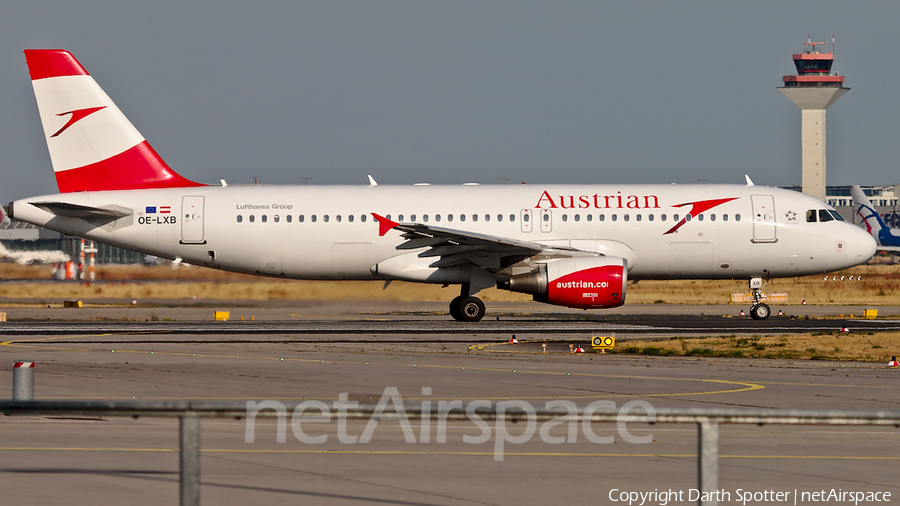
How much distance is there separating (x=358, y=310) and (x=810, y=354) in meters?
16.7

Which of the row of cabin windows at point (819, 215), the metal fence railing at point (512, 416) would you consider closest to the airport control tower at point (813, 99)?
the row of cabin windows at point (819, 215)

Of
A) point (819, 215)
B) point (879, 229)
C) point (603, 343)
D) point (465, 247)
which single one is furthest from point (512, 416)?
point (879, 229)

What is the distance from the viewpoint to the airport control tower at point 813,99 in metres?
183

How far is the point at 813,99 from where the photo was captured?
187875mm

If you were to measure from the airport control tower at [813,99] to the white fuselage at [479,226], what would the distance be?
519ft

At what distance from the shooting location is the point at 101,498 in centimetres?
804

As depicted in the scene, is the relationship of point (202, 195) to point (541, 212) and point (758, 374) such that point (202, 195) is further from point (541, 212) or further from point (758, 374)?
point (758, 374)

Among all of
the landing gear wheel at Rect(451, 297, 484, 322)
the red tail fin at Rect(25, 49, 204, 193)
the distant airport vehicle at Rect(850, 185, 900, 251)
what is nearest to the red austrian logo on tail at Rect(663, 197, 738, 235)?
the landing gear wheel at Rect(451, 297, 484, 322)

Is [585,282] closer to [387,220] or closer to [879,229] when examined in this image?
[387,220]

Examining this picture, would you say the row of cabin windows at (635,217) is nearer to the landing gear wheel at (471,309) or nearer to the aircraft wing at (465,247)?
the aircraft wing at (465,247)

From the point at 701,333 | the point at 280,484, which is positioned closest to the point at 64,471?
the point at 280,484

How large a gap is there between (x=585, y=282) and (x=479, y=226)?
14.6 feet

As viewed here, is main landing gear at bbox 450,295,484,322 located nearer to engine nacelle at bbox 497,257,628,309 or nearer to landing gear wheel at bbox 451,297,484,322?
landing gear wheel at bbox 451,297,484,322

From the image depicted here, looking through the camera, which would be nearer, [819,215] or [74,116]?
[74,116]
